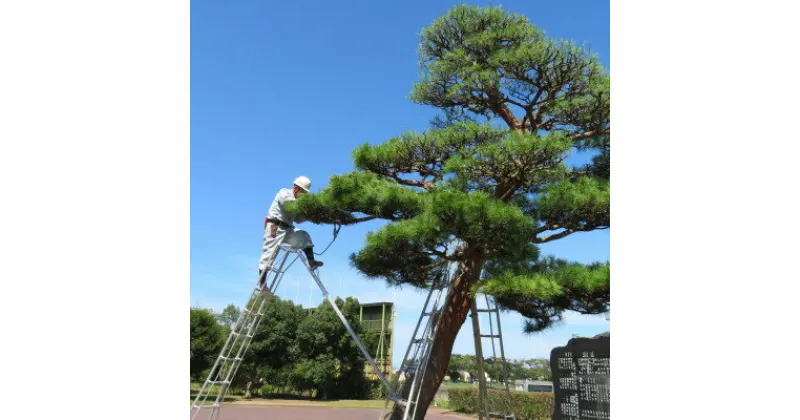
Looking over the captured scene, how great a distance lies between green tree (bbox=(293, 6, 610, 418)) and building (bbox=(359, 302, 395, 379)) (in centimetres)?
1177

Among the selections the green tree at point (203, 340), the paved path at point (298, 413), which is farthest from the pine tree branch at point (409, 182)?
the green tree at point (203, 340)

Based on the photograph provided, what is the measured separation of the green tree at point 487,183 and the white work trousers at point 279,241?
1.02 ft

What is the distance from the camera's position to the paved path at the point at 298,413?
36.1ft

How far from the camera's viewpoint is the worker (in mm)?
5039

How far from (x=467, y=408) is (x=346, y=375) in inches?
163

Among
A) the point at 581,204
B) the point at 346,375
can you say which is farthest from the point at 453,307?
the point at 346,375

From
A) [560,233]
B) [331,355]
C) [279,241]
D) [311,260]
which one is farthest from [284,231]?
[331,355]

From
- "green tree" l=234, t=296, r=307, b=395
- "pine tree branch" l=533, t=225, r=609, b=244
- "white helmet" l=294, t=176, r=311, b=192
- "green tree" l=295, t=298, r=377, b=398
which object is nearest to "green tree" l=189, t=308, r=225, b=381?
"green tree" l=234, t=296, r=307, b=395

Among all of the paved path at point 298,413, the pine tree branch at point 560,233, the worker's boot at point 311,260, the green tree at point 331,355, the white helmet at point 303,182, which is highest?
the white helmet at point 303,182

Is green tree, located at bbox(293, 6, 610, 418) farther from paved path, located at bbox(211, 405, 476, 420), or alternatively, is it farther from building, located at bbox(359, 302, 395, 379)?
building, located at bbox(359, 302, 395, 379)

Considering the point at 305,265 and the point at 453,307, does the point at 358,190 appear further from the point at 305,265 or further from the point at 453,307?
the point at 453,307

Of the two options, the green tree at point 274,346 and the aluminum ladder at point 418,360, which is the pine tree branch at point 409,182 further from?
the green tree at point 274,346

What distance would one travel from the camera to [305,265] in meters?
5.08

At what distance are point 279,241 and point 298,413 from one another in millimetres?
8203
